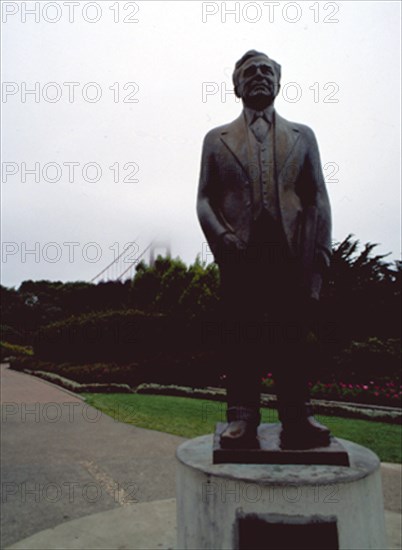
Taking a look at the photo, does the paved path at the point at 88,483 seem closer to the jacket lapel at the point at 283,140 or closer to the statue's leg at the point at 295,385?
the statue's leg at the point at 295,385

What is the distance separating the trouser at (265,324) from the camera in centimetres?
256

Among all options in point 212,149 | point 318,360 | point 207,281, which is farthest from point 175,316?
point 212,149

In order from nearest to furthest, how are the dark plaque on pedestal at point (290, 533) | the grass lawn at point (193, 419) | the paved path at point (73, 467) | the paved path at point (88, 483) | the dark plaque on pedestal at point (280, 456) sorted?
1. the dark plaque on pedestal at point (290, 533)
2. the dark plaque on pedestal at point (280, 456)
3. the paved path at point (88, 483)
4. the paved path at point (73, 467)
5. the grass lawn at point (193, 419)

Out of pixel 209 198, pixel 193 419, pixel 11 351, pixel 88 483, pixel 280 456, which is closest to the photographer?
pixel 280 456

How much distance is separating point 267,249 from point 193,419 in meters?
7.96

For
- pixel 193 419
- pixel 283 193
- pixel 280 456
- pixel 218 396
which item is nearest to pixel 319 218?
pixel 283 193

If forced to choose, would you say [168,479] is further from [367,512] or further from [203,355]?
[203,355]

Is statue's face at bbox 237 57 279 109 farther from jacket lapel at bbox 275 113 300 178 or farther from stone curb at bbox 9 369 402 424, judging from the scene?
stone curb at bbox 9 369 402 424

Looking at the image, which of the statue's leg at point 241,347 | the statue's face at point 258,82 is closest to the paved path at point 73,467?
the statue's leg at point 241,347

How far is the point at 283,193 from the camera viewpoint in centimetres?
260

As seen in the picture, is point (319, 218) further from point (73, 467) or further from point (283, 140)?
point (73, 467)

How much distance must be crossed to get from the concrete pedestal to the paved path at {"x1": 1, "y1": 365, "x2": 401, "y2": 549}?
5.05ft

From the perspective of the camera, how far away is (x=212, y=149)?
2799 millimetres

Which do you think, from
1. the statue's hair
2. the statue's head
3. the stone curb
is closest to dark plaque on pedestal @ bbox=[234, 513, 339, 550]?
the statue's head
